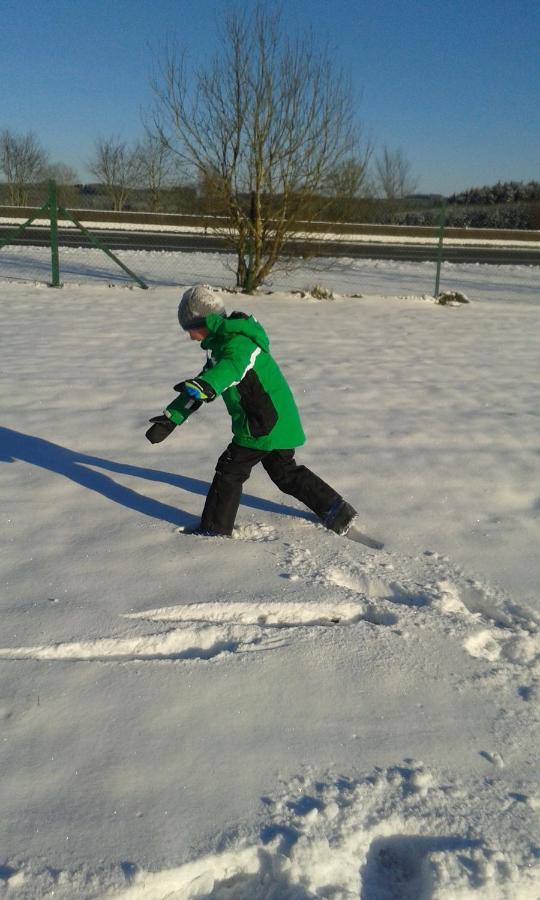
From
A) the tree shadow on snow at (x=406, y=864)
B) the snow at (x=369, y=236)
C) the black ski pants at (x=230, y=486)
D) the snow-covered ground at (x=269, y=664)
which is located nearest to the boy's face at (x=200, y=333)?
the black ski pants at (x=230, y=486)

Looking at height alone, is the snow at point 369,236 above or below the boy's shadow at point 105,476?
above

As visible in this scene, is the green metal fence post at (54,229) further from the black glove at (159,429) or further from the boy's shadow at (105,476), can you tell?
the black glove at (159,429)

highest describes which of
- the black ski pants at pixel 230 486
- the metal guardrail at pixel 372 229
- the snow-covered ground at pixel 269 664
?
the metal guardrail at pixel 372 229

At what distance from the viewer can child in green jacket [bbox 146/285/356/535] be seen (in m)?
3.29

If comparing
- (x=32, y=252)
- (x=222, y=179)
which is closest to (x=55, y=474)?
(x=222, y=179)

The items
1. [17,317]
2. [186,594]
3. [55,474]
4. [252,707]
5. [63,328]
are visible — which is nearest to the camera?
[252,707]

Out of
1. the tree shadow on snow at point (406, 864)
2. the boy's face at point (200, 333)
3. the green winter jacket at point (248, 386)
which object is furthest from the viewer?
the boy's face at point (200, 333)

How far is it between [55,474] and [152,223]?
26415mm

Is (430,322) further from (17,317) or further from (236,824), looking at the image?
(236,824)

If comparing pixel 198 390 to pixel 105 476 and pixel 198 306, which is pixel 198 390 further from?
pixel 105 476

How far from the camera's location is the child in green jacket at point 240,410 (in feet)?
10.8

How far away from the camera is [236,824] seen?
6.28 feet

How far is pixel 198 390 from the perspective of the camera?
10.3ft

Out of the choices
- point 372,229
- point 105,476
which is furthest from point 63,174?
point 105,476
